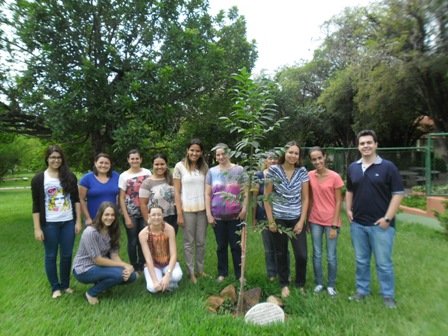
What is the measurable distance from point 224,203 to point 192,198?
0.45 metres

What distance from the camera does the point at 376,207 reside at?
395 cm

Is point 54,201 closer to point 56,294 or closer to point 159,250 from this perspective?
point 56,294

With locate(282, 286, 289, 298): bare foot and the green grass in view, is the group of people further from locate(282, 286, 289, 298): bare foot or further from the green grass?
the green grass

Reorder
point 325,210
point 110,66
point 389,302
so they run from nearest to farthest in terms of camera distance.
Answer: point 389,302
point 325,210
point 110,66

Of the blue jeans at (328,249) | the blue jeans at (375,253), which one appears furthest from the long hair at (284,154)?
the blue jeans at (375,253)

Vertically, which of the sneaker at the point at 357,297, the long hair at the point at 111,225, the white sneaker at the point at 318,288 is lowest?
the sneaker at the point at 357,297

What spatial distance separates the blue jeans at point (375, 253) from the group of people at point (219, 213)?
0.03 feet

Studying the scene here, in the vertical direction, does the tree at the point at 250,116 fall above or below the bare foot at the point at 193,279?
above

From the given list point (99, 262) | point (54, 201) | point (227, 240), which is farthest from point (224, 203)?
point (54, 201)

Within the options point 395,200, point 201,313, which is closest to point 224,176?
point 201,313

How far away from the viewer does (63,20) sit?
790cm

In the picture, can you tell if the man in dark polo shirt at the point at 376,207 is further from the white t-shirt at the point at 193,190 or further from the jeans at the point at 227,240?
the white t-shirt at the point at 193,190

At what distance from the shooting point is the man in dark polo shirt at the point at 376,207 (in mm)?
3920

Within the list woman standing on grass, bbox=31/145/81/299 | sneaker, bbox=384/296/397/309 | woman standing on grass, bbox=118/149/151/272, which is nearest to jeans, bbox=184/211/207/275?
woman standing on grass, bbox=118/149/151/272
